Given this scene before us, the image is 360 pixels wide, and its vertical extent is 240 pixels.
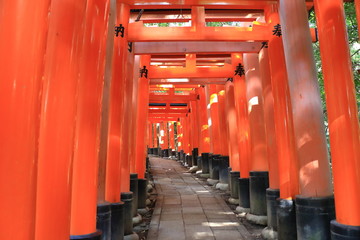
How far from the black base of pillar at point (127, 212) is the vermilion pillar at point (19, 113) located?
396 centimetres

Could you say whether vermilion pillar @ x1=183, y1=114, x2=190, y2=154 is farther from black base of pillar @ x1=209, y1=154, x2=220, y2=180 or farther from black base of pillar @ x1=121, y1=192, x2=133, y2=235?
black base of pillar @ x1=121, y1=192, x2=133, y2=235

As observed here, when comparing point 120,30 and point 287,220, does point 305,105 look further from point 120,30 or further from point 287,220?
point 120,30

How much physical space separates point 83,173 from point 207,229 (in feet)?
11.8

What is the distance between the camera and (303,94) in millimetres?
3891

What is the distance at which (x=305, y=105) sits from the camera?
12.7ft

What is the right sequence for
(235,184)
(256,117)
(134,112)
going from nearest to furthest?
(256,117), (134,112), (235,184)

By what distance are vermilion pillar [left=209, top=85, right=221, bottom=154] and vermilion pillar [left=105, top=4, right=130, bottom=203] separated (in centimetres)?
691

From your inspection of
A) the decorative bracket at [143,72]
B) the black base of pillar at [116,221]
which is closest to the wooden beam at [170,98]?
the decorative bracket at [143,72]

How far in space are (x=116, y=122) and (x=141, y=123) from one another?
3.54 meters

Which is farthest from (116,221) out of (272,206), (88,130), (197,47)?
(197,47)

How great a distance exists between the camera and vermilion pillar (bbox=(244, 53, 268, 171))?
650 cm

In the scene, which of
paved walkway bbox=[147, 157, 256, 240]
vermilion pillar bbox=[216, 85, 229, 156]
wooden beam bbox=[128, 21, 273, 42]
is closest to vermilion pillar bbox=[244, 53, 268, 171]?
paved walkway bbox=[147, 157, 256, 240]

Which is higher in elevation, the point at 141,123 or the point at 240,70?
the point at 240,70

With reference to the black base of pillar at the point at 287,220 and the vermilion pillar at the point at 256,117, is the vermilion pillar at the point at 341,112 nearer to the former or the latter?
the black base of pillar at the point at 287,220
